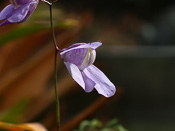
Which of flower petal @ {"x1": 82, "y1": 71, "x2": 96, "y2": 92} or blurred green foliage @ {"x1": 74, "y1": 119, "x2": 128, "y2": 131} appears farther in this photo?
blurred green foliage @ {"x1": 74, "y1": 119, "x2": 128, "y2": 131}

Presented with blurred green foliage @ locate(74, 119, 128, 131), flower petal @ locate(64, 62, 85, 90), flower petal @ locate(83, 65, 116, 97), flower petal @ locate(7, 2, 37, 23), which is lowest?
blurred green foliage @ locate(74, 119, 128, 131)

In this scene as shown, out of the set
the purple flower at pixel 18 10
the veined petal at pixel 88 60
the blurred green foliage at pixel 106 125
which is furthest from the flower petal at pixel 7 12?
the blurred green foliage at pixel 106 125

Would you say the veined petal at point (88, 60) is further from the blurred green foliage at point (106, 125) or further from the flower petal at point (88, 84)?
the blurred green foliage at point (106, 125)

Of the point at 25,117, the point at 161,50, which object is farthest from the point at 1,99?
the point at 161,50

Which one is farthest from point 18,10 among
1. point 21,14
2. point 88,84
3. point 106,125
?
point 106,125

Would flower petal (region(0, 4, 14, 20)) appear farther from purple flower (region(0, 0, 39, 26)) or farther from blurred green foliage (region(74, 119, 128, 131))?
blurred green foliage (region(74, 119, 128, 131))

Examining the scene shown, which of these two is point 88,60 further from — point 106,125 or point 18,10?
point 106,125

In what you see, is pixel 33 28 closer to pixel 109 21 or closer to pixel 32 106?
pixel 32 106

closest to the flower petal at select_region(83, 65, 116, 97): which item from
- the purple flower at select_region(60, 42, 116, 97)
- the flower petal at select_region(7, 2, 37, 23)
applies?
the purple flower at select_region(60, 42, 116, 97)

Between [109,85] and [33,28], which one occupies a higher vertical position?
[109,85]
